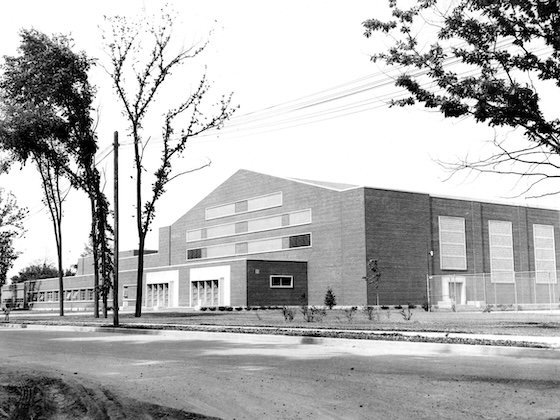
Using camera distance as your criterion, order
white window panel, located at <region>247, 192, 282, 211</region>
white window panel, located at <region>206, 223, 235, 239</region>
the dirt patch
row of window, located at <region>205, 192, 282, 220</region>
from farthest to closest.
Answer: white window panel, located at <region>206, 223, 235, 239</region>
row of window, located at <region>205, 192, 282, 220</region>
white window panel, located at <region>247, 192, 282, 211</region>
the dirt patch

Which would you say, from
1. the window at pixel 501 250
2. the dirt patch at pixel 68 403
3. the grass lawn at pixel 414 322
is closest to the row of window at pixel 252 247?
the window at pixel 501 250

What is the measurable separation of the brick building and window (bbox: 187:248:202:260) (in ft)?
0.44

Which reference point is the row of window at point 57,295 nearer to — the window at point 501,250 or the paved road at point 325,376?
the window at point 501,250

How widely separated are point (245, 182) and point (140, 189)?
32.2m

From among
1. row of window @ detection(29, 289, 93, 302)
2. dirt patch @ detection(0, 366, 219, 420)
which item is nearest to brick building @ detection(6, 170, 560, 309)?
row of window @ detection(29, 289, 93, 302)

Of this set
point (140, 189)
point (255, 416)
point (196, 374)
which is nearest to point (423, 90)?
point (196, 374)

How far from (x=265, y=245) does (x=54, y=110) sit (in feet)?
106

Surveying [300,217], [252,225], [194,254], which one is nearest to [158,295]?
[194,254]

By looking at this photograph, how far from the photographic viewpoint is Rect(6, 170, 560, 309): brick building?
58500 millimetres

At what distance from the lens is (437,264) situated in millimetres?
62969

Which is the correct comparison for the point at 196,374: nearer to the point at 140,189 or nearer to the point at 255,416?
the point at 255,416

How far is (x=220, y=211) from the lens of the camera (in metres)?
73.5

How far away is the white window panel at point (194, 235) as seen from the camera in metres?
76.2

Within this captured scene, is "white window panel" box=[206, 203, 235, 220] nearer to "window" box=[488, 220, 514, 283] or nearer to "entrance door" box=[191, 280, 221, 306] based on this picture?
"entrance door" box=[191, 280, 221, 306]
